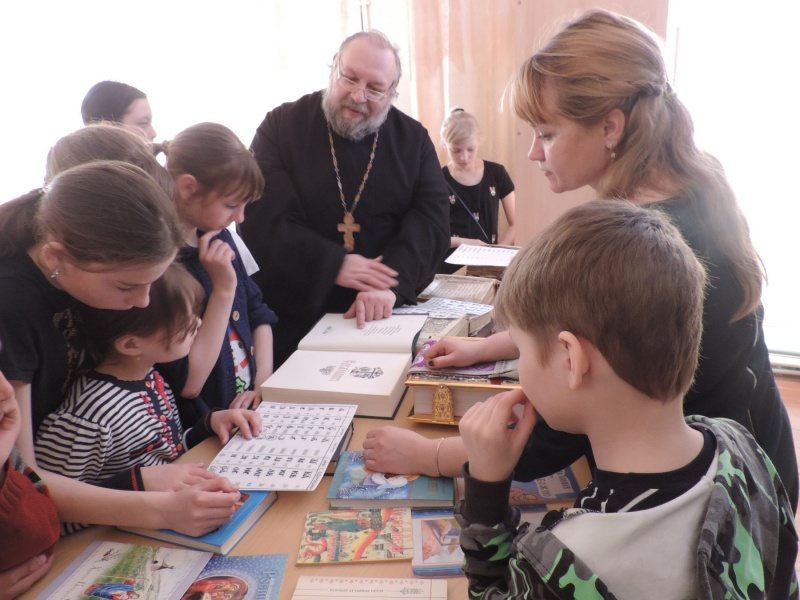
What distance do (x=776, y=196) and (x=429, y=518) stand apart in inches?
135

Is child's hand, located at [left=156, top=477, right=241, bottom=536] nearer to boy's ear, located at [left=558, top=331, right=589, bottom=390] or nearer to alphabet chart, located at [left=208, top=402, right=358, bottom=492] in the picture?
alphabet chart, located at [left=208, top=402, right=358, bottom=492]

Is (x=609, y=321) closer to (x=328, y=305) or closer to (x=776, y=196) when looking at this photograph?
(x=328, y=305)

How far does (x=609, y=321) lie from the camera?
0.76 meters

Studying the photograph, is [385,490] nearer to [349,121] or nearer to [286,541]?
[286,541]

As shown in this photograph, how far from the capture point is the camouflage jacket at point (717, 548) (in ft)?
2.25

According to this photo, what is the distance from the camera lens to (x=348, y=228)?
7.64 feet

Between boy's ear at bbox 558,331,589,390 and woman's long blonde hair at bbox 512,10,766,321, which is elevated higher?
woman's long blonde hair at bbox 512,10,766,321

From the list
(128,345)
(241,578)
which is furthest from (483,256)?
(241,578)

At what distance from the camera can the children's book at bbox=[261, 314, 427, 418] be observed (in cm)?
145

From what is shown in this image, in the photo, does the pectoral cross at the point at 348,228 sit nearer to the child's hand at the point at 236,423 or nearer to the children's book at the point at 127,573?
the child's hand at the point at 236,423

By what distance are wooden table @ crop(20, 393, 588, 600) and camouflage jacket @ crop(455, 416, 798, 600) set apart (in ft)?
0.35

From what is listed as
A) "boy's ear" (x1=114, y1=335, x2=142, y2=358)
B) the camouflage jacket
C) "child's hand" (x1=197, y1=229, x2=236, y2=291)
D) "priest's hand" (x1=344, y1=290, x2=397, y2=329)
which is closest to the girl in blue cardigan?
"child's hand" (x1=197, y1=229, x2=236, y2=291)

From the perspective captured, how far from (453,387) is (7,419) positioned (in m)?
0.81

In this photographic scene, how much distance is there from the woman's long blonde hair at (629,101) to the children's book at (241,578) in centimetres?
88
